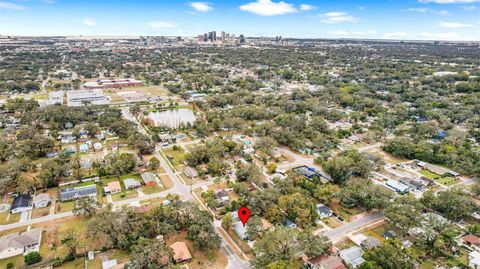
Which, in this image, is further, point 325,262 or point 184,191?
point 184,191

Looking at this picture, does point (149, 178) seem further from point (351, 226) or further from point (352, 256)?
point (352, 256)

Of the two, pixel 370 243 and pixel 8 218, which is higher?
pixel 370 243

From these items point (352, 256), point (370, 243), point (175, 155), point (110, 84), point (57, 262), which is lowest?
point (57, 262)

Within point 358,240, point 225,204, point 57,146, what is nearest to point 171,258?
point 225,204

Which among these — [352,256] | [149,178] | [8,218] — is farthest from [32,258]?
[352,256]

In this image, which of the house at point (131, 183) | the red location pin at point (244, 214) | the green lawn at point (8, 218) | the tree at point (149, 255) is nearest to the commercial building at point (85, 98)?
the house at point (131, 183)

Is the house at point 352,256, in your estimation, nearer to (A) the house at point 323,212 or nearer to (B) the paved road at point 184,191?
(A) the house at point 323,212

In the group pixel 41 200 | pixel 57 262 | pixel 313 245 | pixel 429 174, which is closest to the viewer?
pixel 57 262
